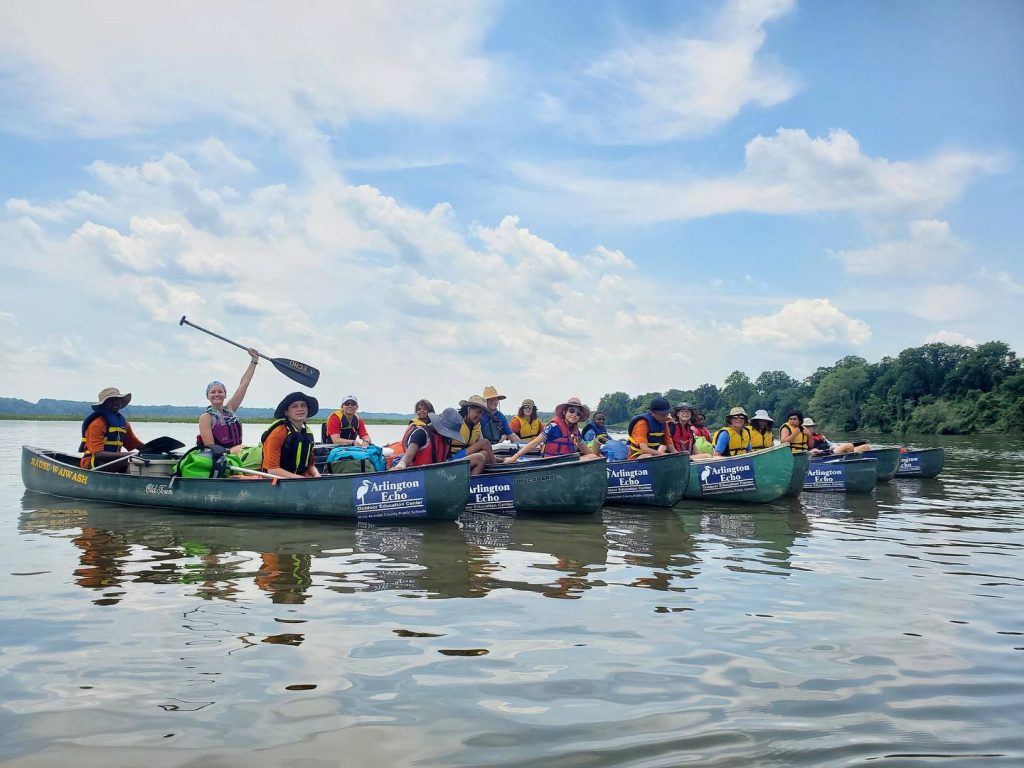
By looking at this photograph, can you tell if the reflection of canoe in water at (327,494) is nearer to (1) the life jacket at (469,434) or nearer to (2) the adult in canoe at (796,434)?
(1) the life jacket at (469,434)

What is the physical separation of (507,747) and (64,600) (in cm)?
405

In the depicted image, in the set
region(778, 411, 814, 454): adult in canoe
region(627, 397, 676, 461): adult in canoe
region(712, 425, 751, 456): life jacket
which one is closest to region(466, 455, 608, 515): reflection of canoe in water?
region(627, 397, 676, 461): adult in canoe

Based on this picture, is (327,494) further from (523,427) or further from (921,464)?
(921,464)

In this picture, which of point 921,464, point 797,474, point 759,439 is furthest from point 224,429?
point 921,464

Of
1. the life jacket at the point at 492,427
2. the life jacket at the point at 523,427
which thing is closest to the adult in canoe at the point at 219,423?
the life jacket at the point at 492,427

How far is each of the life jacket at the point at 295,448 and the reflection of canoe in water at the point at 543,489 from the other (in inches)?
87.2

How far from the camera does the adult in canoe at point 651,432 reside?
1270 centimetres

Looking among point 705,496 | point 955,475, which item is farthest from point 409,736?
point 955,475

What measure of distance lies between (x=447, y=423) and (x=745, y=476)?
537 cm

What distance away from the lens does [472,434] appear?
38.9ft

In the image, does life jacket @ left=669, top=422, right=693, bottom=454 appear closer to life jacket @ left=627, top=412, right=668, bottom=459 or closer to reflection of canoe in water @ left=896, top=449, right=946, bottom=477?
life jacket @ left=627, top=412, right=668, bottom=459

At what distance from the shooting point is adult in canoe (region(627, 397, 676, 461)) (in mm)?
12703

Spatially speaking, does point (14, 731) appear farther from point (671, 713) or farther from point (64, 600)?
point (671, 713)

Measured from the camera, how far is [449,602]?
5895 millimetres
